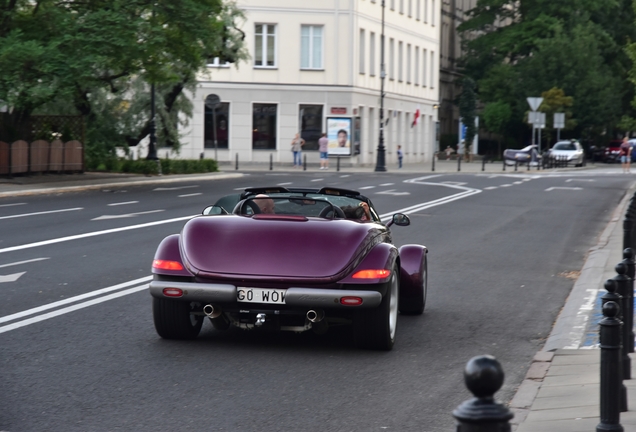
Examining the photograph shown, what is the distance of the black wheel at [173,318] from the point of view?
844 cm

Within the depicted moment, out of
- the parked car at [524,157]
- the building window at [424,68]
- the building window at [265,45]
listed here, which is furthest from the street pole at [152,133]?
the building window at [424,68]

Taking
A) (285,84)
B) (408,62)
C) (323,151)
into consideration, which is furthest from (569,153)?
(323,151)

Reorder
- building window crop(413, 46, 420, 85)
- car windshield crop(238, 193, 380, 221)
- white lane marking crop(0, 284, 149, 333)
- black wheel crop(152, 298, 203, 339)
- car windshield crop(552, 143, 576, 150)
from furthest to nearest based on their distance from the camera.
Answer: building window crop(413, 46, 420, 85)
car windshield crop(552, 143, 576, 150)
car windshield crop(238, 193, 380, 221)
white lane marking crop(0, 284, 149, 333)
black wheel crop(152, 298, 203, 339)

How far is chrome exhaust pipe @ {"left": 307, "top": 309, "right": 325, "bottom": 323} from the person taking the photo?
26.5 ft

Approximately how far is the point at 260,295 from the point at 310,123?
188ft

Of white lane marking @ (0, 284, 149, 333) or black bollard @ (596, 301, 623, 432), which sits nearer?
black bollard @ (596, 301, 623, 432)

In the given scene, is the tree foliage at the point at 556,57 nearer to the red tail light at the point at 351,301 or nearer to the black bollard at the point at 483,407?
the red tail light at the point at 351,301

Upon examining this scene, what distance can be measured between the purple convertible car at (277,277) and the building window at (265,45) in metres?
56.9

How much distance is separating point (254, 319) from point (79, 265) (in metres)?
5.88

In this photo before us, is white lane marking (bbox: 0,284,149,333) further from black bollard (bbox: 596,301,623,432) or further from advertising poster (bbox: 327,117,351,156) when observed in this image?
advertising poster (bbox: 327,117,351,156)

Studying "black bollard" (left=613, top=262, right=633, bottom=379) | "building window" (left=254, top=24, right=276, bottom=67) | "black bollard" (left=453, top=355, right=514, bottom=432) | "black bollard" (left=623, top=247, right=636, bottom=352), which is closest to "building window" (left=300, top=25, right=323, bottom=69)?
"building window" (left=254, top=24, right=276, bottom=67)

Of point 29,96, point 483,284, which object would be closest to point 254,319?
point 483,284

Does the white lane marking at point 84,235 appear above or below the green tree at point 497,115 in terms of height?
below

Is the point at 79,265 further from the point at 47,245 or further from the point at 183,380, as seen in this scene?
the point at 183,380
